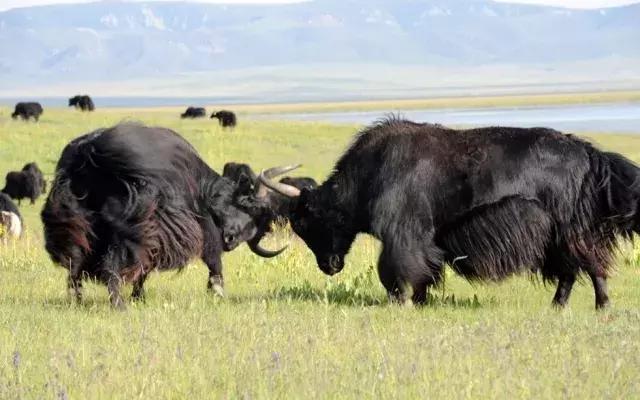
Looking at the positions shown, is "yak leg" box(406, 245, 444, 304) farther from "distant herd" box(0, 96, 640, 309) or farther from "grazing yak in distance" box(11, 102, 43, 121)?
"grazing yak in distance" box(11, 102, 43, 121)

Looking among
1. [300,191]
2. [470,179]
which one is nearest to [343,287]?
[300,191]

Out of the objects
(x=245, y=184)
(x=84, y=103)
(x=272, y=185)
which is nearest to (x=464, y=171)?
(x=272, y=185)

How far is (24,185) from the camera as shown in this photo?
2677 cm

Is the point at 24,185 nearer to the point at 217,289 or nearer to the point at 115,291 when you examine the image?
the point at 217,289

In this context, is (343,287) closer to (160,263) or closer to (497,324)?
(160,263)

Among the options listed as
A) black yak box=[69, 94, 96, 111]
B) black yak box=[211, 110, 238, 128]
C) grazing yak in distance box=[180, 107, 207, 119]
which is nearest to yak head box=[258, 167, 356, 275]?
black yak box=[211, 110, 238, 128]

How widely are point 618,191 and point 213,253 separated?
9.88 ft

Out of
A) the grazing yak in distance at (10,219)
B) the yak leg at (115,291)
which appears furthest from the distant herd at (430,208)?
the grazing yak in distance at (10,219)

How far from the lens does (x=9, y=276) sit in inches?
407

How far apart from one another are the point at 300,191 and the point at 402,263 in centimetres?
130

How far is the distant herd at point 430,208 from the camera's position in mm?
8039

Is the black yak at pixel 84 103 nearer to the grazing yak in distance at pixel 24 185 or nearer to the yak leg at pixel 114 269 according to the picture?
the grazing yak in distance at pixel 24 185

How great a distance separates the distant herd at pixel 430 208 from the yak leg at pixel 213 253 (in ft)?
1.50

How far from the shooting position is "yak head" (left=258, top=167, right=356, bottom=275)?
884 centimetres
